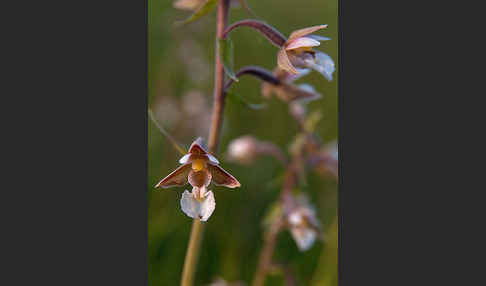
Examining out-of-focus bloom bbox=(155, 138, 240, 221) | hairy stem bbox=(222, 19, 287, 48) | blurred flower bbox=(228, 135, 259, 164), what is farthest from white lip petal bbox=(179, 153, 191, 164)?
blurred flower bbox=(228, 135, 259, 164)

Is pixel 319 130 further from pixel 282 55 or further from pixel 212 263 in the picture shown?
pixel 282 55

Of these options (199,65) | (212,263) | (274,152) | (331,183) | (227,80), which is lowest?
(212,263)

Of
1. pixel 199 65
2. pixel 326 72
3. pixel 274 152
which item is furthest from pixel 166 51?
pixel 326 72

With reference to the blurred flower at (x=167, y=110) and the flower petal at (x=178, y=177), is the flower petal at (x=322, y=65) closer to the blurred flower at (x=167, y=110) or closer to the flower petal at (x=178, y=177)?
the flower petal at (x=178, y=177)

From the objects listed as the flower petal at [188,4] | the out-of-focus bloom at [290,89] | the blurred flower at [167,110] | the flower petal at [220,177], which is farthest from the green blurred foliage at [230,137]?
the flower petal at [220,177]

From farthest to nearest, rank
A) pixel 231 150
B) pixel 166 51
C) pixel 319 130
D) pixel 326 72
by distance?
pixel 166 51 < pixel 319 130 < pixel 231 150 < pixel 326 72

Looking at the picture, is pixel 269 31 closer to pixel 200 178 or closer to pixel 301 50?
pixel 301 50

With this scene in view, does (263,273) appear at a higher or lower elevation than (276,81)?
lower
